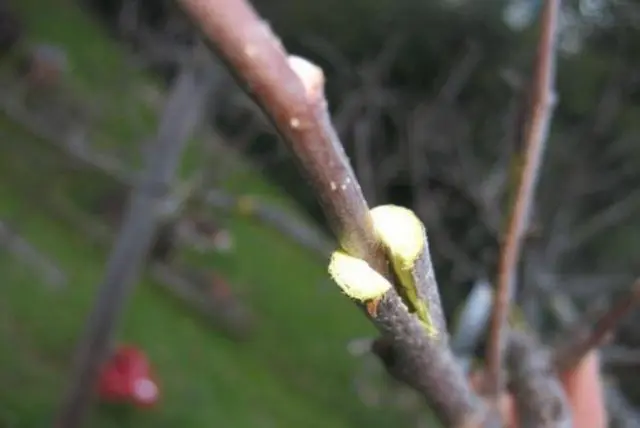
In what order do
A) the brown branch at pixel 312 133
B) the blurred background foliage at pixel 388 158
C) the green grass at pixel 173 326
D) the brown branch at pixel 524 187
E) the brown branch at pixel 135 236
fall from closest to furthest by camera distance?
the brown branch at pixel 312 133
the brown branch at pixel 524 187
the brown branch at pixel 135 236
the green grass at pixel 173 326
the blurred background foliage at pixel 388 158

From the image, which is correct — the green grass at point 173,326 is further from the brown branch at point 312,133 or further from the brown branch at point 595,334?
the brown branch at point 312,133

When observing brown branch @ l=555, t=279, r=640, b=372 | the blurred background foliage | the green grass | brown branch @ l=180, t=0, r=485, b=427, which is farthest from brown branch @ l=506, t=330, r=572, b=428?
the blurred background foliage

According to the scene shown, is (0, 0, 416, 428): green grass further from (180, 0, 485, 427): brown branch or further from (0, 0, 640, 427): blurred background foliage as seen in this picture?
(180, 0, 485, 427): brown branch

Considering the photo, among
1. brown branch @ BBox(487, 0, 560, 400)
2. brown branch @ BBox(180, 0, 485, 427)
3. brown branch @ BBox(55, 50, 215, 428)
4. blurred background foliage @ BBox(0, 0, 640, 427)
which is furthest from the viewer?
blurred background foliage @ BBox(0, 0, 640, 427)

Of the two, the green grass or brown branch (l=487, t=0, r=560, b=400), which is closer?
brown branch (l=487, t=0, r=560, b=400)

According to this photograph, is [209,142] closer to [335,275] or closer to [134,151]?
[134,151]

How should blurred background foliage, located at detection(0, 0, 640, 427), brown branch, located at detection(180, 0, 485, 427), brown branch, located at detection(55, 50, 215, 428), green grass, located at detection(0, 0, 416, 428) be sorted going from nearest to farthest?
brown branch, located at detection(180, 0, 485, 427)
brown branch, located at detection(55, 50, 215, 428)
green grass, located at detection(0, 0, 416, 428)
blurred background foliage, located at detection(0, 0, 640, 427)

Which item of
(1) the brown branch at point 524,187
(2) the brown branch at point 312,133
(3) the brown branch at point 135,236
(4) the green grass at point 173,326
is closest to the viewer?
(2) the brown branch at point 312,133

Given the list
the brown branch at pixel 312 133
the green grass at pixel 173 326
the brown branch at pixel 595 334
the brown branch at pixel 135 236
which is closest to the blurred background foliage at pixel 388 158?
the green grass at pixel 173 326
